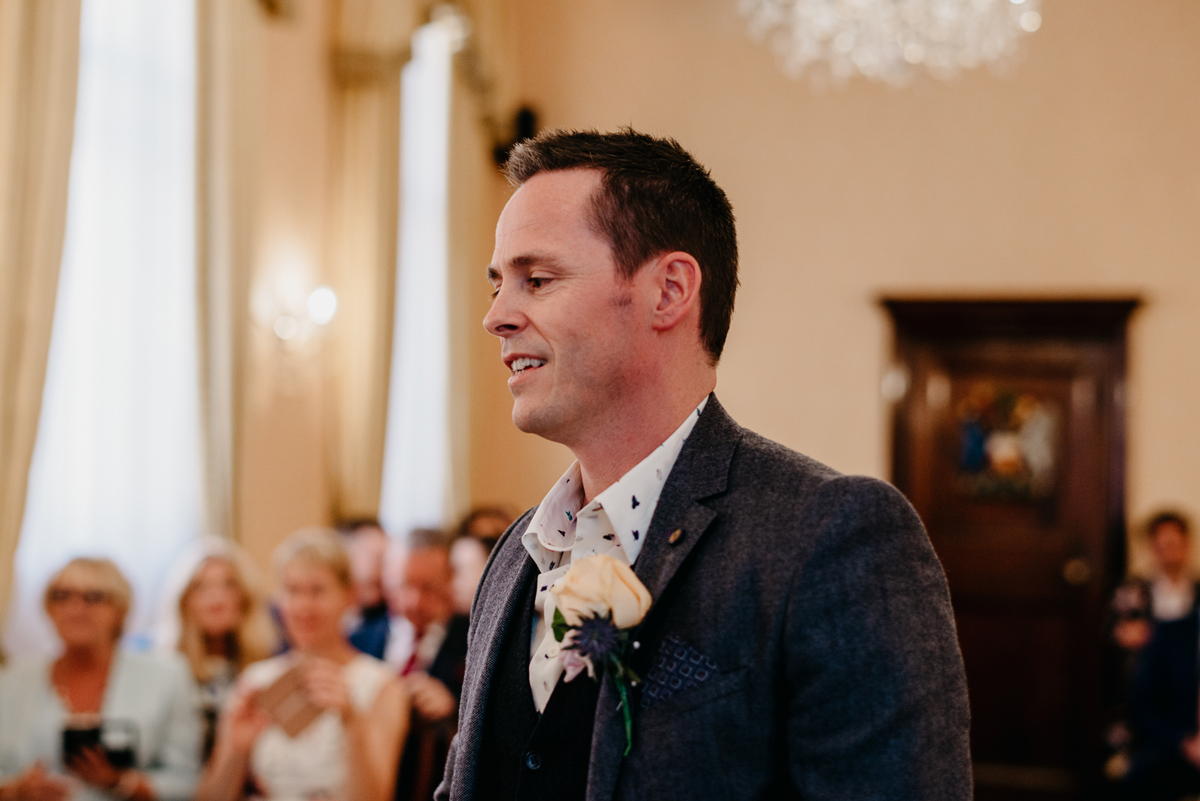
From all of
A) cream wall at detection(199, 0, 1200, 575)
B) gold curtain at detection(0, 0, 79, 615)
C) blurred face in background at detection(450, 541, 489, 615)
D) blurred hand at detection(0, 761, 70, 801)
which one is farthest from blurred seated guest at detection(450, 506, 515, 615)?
cream wall at detection(199, 0, 1200, 575)

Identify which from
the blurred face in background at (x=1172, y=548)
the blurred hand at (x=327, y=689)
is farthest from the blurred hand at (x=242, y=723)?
the blurred face in background at (x=1172, y=548)

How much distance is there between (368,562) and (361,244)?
1.83 m

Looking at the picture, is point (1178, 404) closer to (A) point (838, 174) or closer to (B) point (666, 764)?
(A) point (838, 174)

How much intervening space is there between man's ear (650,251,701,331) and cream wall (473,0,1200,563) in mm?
6549

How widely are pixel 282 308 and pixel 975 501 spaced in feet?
16.8

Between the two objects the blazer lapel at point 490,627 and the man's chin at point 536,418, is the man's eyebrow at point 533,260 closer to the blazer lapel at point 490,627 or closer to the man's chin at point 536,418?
the man's chin at point 536,418

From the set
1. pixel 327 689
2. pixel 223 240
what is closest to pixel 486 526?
pixel 223 240

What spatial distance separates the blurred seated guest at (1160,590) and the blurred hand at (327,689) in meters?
4.75

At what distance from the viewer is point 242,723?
10.7 feet

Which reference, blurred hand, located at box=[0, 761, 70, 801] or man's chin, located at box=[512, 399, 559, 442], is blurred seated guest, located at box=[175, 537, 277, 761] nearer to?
blurred hand, located at box=[0, 761, 70, 801]

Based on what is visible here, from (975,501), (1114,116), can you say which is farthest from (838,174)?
(975,501)

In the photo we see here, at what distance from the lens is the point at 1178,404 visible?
24.7 feet

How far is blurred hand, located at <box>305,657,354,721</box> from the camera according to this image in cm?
318

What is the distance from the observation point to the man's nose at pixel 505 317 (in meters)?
1.39
